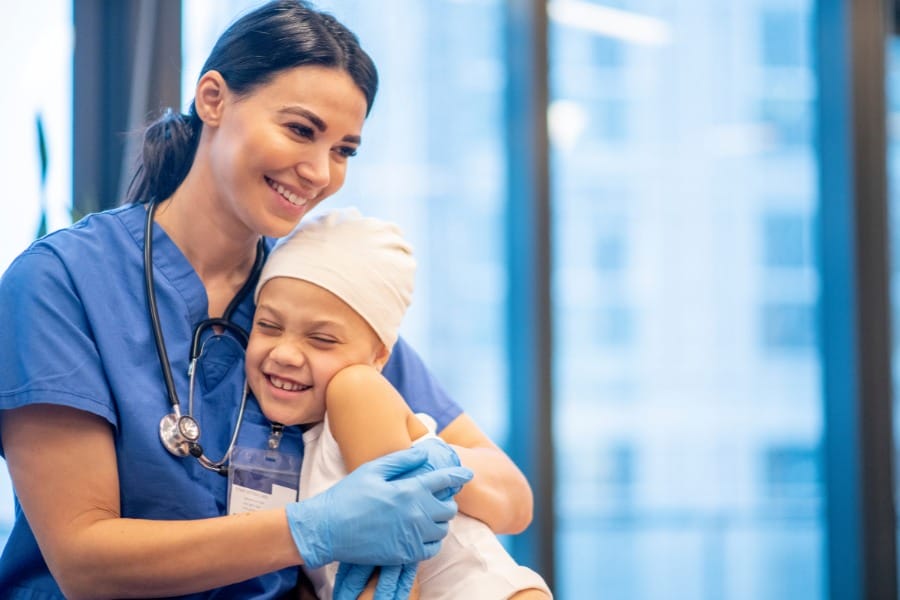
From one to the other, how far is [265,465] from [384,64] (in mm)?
1676

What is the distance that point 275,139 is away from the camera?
123 cm

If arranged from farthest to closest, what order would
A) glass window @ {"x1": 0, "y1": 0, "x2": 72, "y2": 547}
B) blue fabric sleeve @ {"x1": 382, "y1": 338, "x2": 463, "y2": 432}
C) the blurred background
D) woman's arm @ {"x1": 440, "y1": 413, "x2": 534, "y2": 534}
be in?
the blurred background < glass window @ {"x1": 0, "y1": 0, "x2": 72, "y2": 547} < blue fabric sleeve @ {"x1": 382, "y1": 338, "x2": 463, "y2": 432} < woman's arm @ {"x1": 440, "y1": 413, "x2": 534, "y2": 534}

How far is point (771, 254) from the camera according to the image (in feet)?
9.96

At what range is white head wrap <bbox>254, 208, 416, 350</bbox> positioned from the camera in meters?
1.25

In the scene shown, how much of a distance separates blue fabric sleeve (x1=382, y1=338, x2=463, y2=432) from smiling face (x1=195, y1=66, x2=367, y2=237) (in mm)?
302

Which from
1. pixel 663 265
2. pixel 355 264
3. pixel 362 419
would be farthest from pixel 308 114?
pixel 663 265

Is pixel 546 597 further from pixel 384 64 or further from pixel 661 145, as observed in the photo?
pixel 661 145

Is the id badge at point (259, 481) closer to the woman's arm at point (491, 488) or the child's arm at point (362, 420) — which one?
the child's arm at point (362, 420)

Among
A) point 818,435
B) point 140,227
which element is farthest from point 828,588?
point 140,227

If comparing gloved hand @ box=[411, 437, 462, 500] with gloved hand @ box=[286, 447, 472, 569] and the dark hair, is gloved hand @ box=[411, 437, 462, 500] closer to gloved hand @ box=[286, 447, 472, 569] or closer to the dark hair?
gloved hand @ box=[286, 447, 472, 569]

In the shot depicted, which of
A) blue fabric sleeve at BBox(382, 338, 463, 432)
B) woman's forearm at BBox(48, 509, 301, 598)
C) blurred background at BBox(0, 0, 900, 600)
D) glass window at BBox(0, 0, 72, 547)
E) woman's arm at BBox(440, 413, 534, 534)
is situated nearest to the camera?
woman's forearm at BBox(48, 509, 301, 598)

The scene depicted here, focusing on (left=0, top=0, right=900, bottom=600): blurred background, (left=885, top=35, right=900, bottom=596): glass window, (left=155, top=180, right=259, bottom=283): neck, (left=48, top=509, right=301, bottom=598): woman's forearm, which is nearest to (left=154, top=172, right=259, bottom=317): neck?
(left=155, top=180, right=259, bottom=283): neck

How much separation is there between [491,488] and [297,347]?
351 mm

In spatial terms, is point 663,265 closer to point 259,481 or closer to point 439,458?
point 439,458
